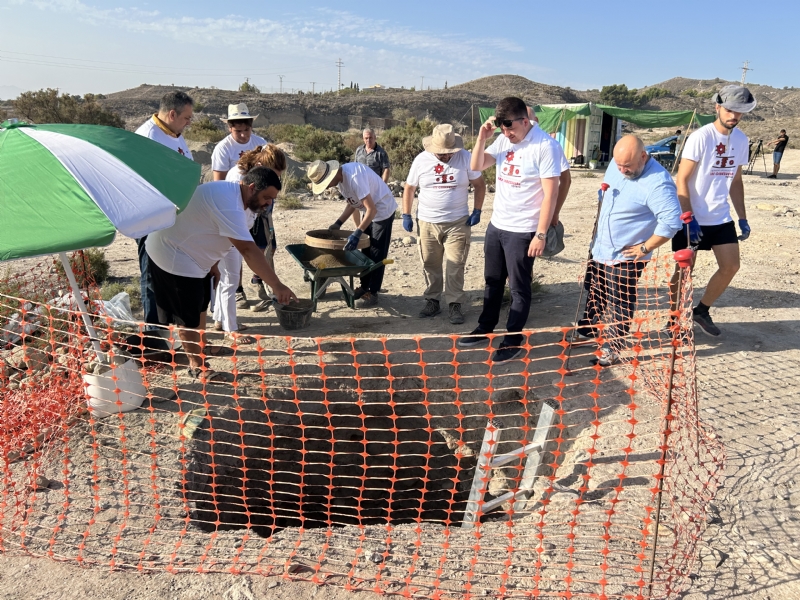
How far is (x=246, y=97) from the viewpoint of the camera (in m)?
35.5

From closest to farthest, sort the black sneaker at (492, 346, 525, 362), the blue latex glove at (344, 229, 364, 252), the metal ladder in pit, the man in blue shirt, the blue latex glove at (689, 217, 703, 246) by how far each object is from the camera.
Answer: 1. the metal ladder in pit
2. the man in blue shirt
3. the blue latex glove at (689, 217, 703, 246)
4. the black sneaker at (492, 346, 525, 362)
5. the blue latex glove at (344, 229, 364, 252)

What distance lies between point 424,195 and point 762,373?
125 inches

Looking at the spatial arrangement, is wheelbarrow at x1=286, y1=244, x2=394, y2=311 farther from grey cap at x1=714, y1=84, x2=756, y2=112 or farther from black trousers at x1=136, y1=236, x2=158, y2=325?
grey cap at x1=714, y1=84, x2=756, y2=112

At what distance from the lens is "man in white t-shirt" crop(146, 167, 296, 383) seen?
Result: 368 cm

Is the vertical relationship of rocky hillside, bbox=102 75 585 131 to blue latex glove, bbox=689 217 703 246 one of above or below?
above

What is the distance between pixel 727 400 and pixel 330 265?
11.8ft

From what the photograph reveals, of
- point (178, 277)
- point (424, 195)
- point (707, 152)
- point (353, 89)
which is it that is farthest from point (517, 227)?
point (353, 89)

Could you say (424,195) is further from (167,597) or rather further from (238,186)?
(167,597)

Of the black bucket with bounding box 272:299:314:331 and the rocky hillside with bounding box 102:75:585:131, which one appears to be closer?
the black bucket with bounding box 272:299:314:331

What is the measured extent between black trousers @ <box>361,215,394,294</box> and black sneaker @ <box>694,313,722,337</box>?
3066mm

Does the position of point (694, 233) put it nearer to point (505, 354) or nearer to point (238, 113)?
point (505, 354)

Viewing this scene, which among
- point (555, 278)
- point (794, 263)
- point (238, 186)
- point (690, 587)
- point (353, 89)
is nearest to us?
point (690, 587)

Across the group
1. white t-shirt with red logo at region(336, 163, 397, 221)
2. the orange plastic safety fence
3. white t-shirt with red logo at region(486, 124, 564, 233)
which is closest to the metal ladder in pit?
the orange plastic safety fence

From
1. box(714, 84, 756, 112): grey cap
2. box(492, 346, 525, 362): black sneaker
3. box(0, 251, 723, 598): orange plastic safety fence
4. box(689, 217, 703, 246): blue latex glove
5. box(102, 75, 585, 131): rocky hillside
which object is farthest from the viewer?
box(102, 75, 585, 131): rocky hillside
